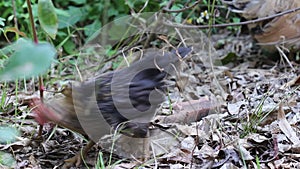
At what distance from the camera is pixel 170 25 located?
123 inches

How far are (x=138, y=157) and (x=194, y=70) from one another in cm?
135

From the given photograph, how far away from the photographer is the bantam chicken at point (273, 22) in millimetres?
2936

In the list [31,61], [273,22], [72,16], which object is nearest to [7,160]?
[31,61]

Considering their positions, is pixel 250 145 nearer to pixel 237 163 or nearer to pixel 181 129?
pixel 237 163

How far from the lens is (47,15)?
171 cm

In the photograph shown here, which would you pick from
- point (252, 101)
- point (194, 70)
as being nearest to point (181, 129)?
point (252, 101)

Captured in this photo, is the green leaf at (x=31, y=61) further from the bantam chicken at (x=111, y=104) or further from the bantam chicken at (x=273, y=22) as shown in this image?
the bantam chicken at (x=273, y=22)

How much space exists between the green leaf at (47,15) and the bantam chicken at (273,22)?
167 centimetres

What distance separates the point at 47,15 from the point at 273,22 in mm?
1740

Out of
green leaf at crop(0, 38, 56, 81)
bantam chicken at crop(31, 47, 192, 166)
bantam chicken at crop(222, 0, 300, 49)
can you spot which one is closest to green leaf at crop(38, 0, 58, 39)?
bantam chicken at crop(31, 47, 192, 166)

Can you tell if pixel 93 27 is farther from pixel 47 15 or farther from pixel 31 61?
pixel 31 61

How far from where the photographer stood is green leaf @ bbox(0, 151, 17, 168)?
172cm

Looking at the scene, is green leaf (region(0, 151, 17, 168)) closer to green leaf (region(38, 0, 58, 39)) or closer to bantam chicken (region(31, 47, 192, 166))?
bantam chicken (region(31, 47, 192, 166))

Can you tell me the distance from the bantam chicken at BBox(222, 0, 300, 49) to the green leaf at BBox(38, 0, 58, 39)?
1.67 metres
